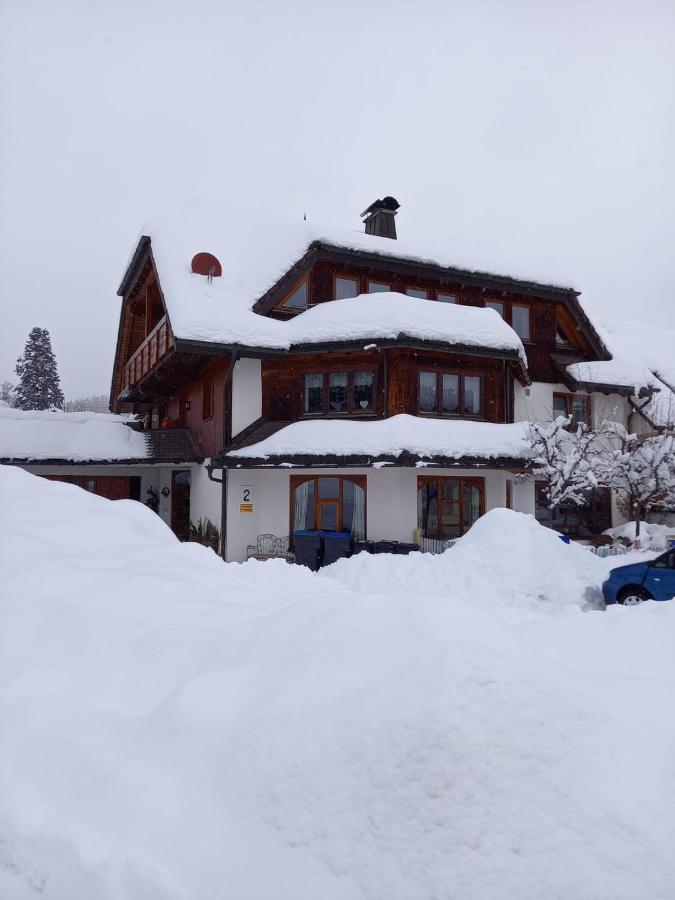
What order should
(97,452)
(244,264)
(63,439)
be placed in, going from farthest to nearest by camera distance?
(63,439) < (97,452) < (244,264)

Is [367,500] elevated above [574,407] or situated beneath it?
situated beneath

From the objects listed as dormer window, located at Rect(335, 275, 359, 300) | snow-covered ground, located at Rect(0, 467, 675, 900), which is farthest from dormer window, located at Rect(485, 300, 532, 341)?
snow-covered ground, located at Rect(0, 467, 675, 900)

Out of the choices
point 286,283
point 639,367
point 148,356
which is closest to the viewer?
point 286,283

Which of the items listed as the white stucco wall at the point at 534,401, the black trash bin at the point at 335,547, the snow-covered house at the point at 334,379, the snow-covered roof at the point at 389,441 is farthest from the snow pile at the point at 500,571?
the white stucco wall at the point at 534,401

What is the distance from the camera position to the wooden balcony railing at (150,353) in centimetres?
1778

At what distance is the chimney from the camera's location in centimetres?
2319

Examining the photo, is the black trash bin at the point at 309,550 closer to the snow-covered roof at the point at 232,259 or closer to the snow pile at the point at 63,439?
the snow-covered roof at the point at 232,259

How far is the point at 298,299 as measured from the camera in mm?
18406

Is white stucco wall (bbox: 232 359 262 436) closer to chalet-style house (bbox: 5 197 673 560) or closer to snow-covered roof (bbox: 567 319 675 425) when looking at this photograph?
chalet-style house (bbox: 5 197 673 560)

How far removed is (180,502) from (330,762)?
63.8 ft

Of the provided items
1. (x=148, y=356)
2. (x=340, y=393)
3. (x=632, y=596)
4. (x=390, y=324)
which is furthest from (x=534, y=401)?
(x=148, y=356)

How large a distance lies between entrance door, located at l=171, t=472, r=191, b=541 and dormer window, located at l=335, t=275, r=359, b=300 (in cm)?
844

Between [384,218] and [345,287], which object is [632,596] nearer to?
[345,287]

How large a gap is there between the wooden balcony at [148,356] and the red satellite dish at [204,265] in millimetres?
1843
